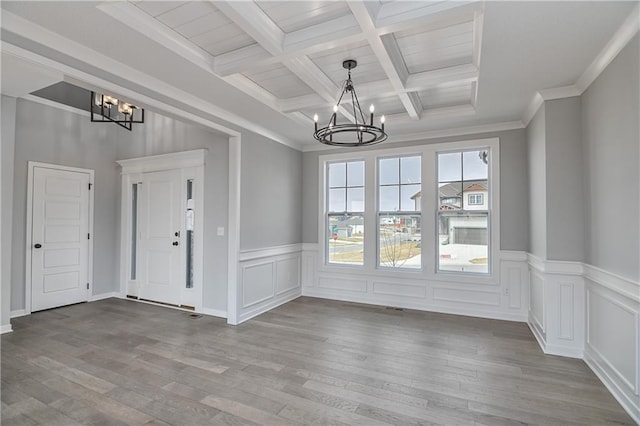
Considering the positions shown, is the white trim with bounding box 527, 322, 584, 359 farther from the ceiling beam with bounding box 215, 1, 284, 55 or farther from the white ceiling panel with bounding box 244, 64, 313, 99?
the ceiling beam with bounding box 215, 1, 284, 55

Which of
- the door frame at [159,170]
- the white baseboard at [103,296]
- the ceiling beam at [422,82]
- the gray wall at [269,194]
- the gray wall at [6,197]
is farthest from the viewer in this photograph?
the white baseboard at [103,296]

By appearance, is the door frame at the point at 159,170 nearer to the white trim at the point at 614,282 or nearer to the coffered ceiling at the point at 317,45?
the coffered ceiling at the point at 317,45

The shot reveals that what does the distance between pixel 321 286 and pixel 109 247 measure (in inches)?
153

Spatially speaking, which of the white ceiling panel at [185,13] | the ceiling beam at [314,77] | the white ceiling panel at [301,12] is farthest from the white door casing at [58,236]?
the white ceiling panel at [301,12]

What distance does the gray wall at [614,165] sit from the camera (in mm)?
2248

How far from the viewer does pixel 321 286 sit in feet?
18.7

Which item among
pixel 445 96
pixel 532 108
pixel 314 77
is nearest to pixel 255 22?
pixel 314 77

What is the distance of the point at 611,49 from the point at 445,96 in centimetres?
157

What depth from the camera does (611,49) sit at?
2447mm

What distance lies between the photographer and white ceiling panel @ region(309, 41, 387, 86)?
110 inches

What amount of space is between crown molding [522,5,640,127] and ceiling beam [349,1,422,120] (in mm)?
1333

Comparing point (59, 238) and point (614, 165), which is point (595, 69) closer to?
point (614, 165)

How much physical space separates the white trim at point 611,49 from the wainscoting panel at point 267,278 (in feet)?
13.9

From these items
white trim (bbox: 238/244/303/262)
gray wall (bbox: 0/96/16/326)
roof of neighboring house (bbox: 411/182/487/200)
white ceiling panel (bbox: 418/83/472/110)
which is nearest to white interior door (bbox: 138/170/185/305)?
white trim (bbox: 238/244/303/262)
